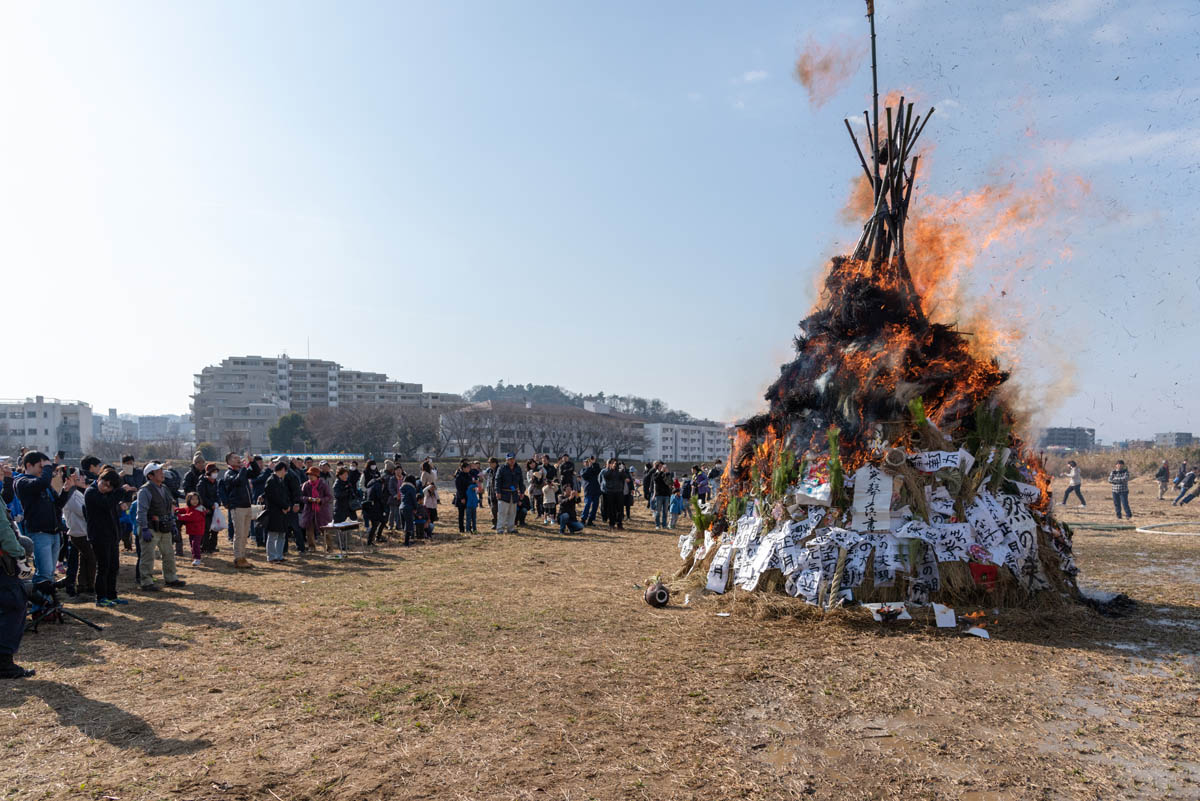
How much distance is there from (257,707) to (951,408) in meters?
9.73

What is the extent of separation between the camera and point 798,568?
34.3ft

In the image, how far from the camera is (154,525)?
1280 centimetres

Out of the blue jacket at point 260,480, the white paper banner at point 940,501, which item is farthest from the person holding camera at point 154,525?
the white paper banner at point 940,501

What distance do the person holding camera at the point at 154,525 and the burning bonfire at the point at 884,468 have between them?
8892 millimetres

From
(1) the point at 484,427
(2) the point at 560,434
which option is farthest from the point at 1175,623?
(2) the point at 560,434

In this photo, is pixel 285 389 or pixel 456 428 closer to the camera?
pixel 456 428

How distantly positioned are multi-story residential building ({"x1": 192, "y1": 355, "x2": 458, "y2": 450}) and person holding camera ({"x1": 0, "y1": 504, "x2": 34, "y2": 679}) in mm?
122610

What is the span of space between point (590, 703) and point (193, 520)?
11.8 m

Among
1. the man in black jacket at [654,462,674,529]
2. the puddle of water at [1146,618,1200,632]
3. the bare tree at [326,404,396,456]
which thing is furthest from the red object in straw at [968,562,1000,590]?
the bare tree at [326,404,396,456]

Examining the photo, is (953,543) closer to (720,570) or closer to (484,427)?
(720,570)

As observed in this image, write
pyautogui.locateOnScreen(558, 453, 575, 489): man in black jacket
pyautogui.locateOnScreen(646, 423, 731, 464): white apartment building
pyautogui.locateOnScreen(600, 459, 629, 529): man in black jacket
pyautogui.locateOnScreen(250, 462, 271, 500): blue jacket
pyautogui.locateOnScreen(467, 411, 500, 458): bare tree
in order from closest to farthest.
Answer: pyautogui.locateOnScreen(250, 462, 271, 500): blue jacket
pyautogui.locateOnScreen(600, 459, 629, 529): man in black jacket
pyautogui.locateOnScreen(558, 453, 575, 489): man in black jacket
pyautogui.locateOnScreen(467, 411, 500, 458): bare tree
pyautogui.locateOnScreen(646, 423, 731, 464): white apartment building

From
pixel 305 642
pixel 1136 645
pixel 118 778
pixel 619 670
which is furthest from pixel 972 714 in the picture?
pixel 305 642

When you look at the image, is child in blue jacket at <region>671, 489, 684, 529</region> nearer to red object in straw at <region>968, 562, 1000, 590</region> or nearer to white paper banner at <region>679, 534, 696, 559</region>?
white paper banner at <region>679, 534, 696, 559</region>

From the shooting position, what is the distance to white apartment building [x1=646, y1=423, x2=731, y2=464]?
420ft
